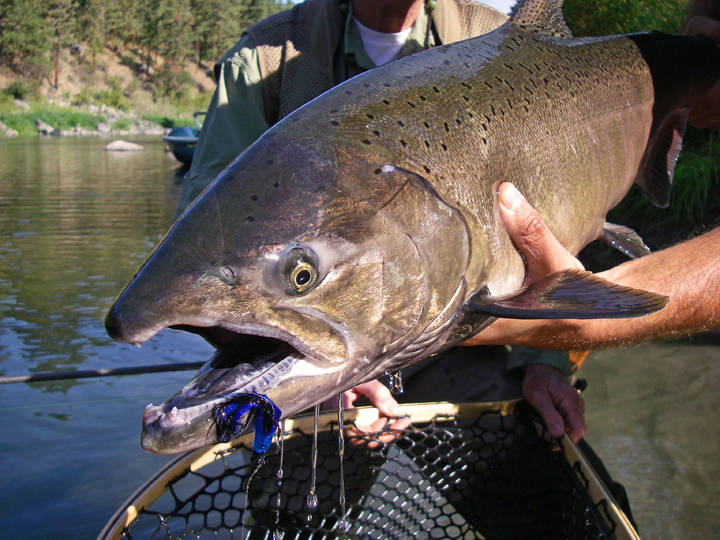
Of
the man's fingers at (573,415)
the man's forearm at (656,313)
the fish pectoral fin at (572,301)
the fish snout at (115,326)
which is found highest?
the fish snout at (115,326)

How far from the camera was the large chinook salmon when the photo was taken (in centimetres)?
122

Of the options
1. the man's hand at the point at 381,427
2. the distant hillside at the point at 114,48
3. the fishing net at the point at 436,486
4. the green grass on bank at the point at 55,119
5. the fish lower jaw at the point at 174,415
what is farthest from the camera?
the distant hillside at the point at 114,48

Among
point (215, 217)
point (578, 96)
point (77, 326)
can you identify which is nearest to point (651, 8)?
point (578, 96)

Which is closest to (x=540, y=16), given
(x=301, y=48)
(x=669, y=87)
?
(x=669, y=87)

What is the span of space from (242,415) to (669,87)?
7.94 feet

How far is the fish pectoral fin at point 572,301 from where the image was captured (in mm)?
1427

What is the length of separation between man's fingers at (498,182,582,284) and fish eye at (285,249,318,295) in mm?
733

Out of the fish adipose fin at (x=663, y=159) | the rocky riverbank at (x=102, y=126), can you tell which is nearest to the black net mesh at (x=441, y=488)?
the fish adipose fin at (x=663, y=159)

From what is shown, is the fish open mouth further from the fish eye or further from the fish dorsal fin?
the fish dorsal fin

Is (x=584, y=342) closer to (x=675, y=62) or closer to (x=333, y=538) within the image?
(x=333, y=538)

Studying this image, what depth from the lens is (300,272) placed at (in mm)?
1302

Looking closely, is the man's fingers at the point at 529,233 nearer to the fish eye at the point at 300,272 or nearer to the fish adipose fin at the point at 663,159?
the fish eye at the point at 300,272

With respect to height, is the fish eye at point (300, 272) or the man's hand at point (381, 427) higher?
the fish eye at point (300, 272)

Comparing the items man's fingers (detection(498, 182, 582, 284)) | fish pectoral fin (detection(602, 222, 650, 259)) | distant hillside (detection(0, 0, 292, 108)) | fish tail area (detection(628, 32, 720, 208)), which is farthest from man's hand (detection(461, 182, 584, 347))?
distant hillside (detection(0, 0, 292, 108))
